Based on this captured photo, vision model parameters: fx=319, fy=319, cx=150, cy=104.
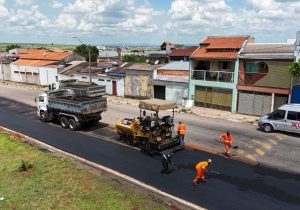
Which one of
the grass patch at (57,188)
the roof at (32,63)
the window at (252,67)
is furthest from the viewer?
the roof at (32,63)

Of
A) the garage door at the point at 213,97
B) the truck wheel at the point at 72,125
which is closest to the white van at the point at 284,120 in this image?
the garage door at the point at 213,97

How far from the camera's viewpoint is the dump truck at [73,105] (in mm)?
23719

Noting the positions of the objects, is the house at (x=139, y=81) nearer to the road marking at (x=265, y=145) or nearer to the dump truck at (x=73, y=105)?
the dump truck at (x=73, y=105)

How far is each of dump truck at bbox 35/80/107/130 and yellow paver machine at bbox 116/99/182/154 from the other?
461 cm

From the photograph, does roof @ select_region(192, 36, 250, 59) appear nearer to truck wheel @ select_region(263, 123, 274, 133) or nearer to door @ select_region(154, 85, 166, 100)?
door @ select_region(154, 85, 166, 100)

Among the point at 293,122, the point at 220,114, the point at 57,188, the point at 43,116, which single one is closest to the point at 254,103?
the point at 220,114

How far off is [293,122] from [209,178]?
10413 mm

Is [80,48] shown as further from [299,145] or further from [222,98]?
[299,145]

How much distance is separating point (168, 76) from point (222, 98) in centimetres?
722

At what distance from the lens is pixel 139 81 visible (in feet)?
127

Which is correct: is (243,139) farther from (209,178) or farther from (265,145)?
(209,178)

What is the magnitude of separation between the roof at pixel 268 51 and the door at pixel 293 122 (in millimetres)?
6239

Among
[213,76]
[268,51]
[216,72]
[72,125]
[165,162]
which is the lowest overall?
[72,125]

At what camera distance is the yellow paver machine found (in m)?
18.5
